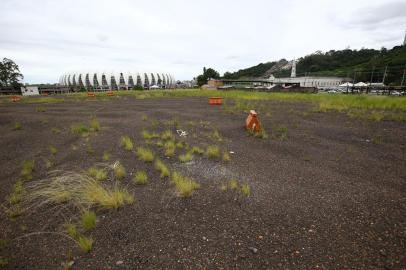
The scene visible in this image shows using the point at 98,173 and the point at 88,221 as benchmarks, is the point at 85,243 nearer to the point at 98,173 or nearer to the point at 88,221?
the point at 88,221

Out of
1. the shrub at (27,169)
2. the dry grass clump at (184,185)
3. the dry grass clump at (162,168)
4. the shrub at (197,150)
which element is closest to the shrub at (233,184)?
the dry grass clump at (184,185)

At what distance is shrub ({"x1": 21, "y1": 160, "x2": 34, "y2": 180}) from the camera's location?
15.9ft

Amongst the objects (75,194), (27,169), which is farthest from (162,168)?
(27,169)

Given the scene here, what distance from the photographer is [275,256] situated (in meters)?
→ 2.59

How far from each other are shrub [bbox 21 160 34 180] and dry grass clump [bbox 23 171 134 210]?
523 millimetres

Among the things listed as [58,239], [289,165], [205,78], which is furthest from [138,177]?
[205,78]

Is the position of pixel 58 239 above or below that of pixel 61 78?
below

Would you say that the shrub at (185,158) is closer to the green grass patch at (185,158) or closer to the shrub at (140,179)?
the green grass patch at (185,158)

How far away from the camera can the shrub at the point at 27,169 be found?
4.86 metres

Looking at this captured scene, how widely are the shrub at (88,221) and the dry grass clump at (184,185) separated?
4.93 feet

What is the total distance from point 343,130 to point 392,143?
2.06 metres

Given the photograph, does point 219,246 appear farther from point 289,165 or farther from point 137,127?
point 137,127

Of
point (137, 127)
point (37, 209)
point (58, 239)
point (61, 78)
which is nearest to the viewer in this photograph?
point (58, 239)

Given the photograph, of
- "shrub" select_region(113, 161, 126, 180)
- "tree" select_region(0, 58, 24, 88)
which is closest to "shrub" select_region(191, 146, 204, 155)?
"shrub" select_region(113, 161, 126, 180)
